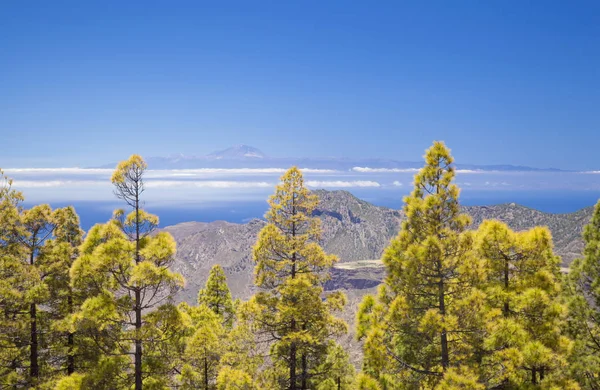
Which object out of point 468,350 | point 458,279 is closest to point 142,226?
point 458,279

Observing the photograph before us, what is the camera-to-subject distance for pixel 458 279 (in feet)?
55.3

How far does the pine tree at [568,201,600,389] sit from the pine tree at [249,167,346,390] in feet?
34.8

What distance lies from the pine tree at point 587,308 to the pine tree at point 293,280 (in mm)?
10592

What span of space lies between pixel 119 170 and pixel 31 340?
11.0m

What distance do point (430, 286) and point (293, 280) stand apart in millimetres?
6305

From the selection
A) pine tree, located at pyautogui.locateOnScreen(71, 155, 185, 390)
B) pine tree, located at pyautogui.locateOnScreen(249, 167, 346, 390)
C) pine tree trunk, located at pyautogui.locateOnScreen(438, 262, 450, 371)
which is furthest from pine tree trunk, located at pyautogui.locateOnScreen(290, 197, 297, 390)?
pine tree trunk, located at pyautogui.locateOnScreen(438, 262, 450, 371)

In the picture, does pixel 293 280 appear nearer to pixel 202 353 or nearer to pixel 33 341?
pixel 202 353

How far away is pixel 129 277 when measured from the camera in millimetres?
16828

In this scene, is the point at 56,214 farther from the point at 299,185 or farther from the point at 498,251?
the point at 498,251

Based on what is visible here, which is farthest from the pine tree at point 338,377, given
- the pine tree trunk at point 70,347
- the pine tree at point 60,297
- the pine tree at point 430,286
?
the pine tree at point 60,297

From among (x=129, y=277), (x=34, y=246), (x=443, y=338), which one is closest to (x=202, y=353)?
(x=129, y=277)

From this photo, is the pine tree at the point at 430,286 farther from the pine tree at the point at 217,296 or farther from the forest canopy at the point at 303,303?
the pine tree at the point at 217,296

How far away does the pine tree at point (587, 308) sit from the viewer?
1859cm

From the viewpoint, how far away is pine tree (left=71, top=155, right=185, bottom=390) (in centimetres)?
1634
